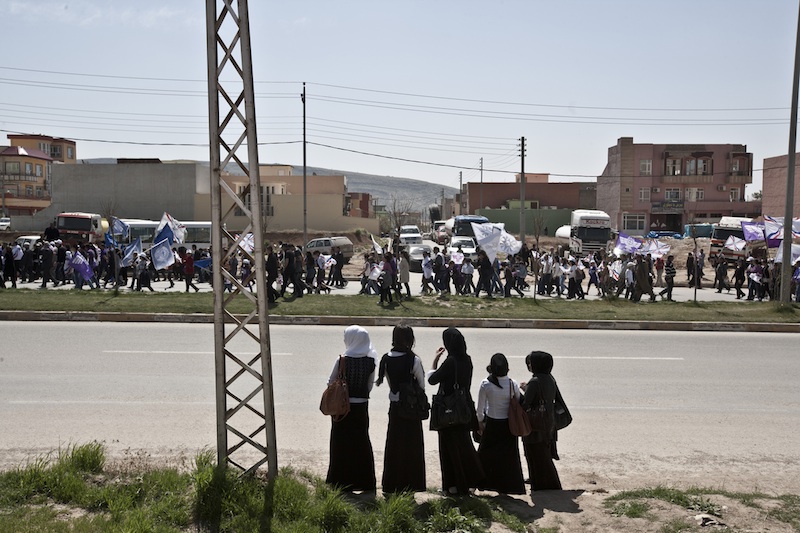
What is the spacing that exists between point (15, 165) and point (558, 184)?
208 feet

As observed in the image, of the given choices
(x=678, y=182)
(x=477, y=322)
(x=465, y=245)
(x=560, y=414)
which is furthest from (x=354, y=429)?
(x=678, y=182)

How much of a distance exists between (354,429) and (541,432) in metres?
1.64

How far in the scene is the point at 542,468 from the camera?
6.80 metres

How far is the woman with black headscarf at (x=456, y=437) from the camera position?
20.9 ft

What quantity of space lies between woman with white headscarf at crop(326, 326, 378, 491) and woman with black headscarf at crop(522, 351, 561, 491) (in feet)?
4.65

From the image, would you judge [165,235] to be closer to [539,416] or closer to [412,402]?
[412,402]


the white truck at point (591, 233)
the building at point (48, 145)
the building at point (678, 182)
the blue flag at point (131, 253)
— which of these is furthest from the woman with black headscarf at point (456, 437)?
the building at point (48, 145)

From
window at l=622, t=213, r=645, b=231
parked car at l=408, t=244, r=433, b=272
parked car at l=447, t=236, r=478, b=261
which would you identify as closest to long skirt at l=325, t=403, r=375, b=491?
parked car at l=408, t=244, r=433, b=272

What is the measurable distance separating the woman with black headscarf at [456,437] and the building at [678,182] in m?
67.3

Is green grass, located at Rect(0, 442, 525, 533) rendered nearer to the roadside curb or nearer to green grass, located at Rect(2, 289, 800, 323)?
the roadside curb

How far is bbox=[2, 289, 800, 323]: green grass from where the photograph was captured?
18281mm

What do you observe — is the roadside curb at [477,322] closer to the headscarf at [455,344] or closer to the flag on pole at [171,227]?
the flag on pole at [171,227]

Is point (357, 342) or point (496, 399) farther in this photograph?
point (496, 399)

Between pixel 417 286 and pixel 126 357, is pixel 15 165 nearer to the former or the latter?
pixel 417 286
